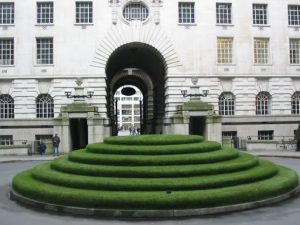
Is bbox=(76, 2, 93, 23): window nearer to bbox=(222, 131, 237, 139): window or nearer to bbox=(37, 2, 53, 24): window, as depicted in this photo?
bbox=(37, 2, 53, 24): window

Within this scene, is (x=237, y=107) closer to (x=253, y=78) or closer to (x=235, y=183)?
(x=253, y=78)

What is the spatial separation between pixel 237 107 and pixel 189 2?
37.5 feet

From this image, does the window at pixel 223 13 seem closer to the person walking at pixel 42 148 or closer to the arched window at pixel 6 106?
the person walking at pixel 42 148

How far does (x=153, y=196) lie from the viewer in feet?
46.1

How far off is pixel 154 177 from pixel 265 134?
29.2 m

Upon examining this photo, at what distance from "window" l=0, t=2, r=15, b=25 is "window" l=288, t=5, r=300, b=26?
27897 mm

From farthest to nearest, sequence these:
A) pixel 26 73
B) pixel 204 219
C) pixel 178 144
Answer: pixel 26 73
pixel 178 144
pixel 204 219

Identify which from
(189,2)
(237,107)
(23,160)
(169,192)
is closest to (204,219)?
(169,192)

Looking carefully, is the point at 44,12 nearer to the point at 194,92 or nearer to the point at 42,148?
the point at 42,148

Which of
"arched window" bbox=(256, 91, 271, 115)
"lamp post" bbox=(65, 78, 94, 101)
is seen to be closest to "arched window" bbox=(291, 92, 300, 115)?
"arched window" bbox=(256, 91, 271, 115)

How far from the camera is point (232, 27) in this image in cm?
4278

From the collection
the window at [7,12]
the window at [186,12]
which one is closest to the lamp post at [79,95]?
the window at [7,12]

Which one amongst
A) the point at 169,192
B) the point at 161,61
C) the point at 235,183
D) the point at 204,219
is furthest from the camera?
the point at 161,61

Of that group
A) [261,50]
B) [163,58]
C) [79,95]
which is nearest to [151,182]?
[79,95]
